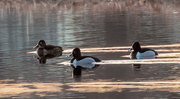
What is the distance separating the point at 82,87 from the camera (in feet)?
55.5

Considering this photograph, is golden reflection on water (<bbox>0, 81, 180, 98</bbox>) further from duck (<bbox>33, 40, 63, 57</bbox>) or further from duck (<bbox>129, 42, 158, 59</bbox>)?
duck (<bbox>33, 40, 63, 57</bbox>)

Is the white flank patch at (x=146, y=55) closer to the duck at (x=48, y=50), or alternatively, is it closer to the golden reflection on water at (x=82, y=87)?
the duck at (x=48, y=50)

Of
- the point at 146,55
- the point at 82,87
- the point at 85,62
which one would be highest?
the point at 146,55

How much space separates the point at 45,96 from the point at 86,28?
24624 millimetres

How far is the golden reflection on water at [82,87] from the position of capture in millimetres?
16250

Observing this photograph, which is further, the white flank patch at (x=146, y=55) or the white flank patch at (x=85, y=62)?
the white flank patch at (x=146, y=55)

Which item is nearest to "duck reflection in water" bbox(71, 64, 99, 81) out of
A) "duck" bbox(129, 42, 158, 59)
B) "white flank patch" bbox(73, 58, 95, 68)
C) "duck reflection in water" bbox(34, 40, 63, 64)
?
"white flank patch" bbox(73, 58, 95, 68)

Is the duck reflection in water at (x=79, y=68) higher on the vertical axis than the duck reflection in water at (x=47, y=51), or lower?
lower

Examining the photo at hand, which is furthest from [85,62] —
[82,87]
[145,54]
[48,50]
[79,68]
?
[82,87]

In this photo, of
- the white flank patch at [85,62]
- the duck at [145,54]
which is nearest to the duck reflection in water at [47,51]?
the white flank patch at [85,62]

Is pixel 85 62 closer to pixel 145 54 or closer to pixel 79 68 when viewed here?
pixel 79 68

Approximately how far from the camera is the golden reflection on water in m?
16.2

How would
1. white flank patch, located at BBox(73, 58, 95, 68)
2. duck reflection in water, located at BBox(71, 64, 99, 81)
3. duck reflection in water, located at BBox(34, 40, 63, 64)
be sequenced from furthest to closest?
duck reflection in water, located at BBox(34, 40, 63, 64) < white flank patch, located at BBox(73, 58, 95, 68) < duck reflection in water, located at BBox(71, 64, 99, 81)

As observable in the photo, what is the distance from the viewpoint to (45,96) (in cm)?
1580
